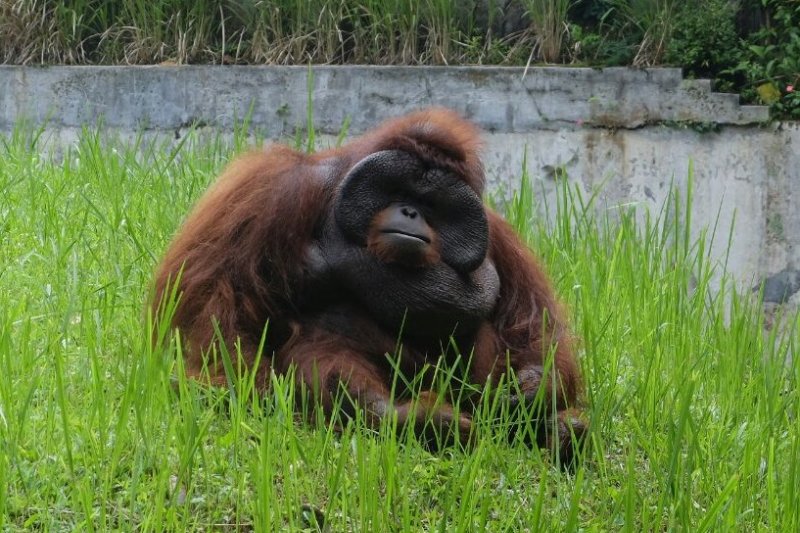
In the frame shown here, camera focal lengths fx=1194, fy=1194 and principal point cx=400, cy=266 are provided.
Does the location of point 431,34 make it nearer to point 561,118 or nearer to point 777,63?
point 561,118

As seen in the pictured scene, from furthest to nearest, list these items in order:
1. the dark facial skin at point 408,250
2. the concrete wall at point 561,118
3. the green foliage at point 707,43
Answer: the green foliage at point 707,43 < the concrete wall at point 561,118 < the dark facial skin at point 408,250

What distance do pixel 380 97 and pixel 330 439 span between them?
15.2ft

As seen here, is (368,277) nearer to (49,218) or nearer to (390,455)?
(390,455)

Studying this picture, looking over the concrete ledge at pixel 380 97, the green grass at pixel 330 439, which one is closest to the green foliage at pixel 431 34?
the concrete ledge at pixel 380 97

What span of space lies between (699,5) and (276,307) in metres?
5.00

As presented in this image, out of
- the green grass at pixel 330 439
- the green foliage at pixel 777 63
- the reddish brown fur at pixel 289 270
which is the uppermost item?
the green foliage at pixel 777 63

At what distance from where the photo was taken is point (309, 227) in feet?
9.78

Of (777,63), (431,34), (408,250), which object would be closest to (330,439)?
(408,250)

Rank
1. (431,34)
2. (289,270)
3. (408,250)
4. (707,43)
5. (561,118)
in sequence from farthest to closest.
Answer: (431,34), (707,43), (561,118), (289,270), (408,250)

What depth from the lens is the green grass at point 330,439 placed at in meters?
2.29

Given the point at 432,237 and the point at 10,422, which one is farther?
the point at 432,237

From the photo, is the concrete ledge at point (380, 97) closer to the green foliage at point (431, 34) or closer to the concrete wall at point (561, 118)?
the concrete wall at point (561, 118)

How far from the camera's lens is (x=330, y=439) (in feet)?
8.14

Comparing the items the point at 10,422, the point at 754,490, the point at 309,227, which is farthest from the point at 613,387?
the point at 10,422
